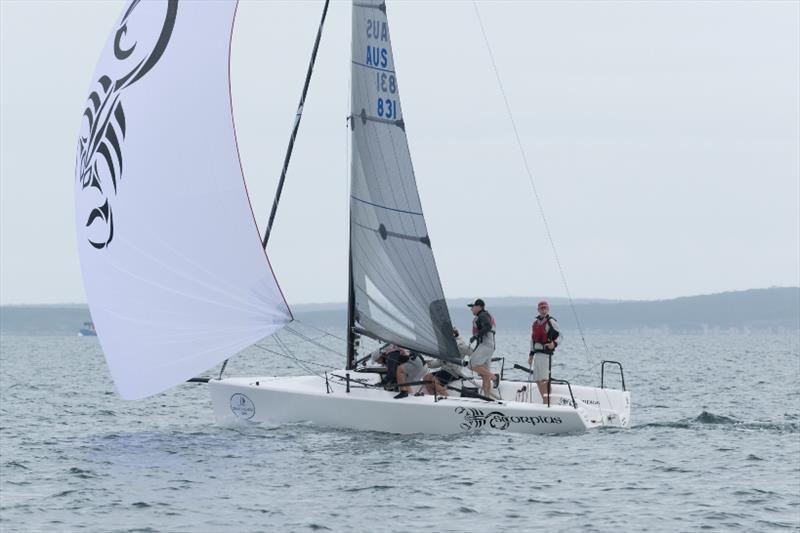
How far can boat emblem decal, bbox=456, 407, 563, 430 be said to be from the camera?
17.8 meters

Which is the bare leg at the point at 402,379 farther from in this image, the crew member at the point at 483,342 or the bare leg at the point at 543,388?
the bare leg at the point at 543,388

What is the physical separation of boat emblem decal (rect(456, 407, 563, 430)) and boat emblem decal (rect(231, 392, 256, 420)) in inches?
126

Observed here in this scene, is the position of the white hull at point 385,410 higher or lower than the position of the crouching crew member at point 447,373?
lower

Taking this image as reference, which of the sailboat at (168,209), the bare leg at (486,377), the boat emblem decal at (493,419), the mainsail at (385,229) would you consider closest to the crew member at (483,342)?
the bare leg at (486,377)

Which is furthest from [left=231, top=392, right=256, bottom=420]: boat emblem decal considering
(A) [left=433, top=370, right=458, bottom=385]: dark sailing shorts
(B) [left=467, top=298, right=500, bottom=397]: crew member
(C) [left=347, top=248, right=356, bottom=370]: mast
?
(B) [left=467, top=298, right=500, bottom=397]: crew member

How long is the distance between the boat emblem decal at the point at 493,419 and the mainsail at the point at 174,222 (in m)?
3.13

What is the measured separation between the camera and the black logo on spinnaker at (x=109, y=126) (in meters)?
16.3

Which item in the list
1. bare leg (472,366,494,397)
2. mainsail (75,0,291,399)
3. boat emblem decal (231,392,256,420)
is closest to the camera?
mainsail (75,0,291,399)

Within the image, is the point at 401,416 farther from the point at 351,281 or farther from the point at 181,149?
the point at 181,149

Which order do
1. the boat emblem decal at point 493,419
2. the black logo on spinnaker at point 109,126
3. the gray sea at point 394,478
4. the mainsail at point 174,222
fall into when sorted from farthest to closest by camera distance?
1. the boat emblem decal at point 493,419
2. the black logo on spinnaker at point 109,126
3. the mainsail at point 174,222
4. the gray sea at point 394,478

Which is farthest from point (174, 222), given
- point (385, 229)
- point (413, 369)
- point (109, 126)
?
point (413, 369)

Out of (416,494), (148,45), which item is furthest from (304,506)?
(148,45)

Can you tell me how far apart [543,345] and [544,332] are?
21cm

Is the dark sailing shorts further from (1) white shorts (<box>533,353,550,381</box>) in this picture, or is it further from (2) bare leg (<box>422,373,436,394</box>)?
(1) white shorts (<box>533,353,550,381</box>)
